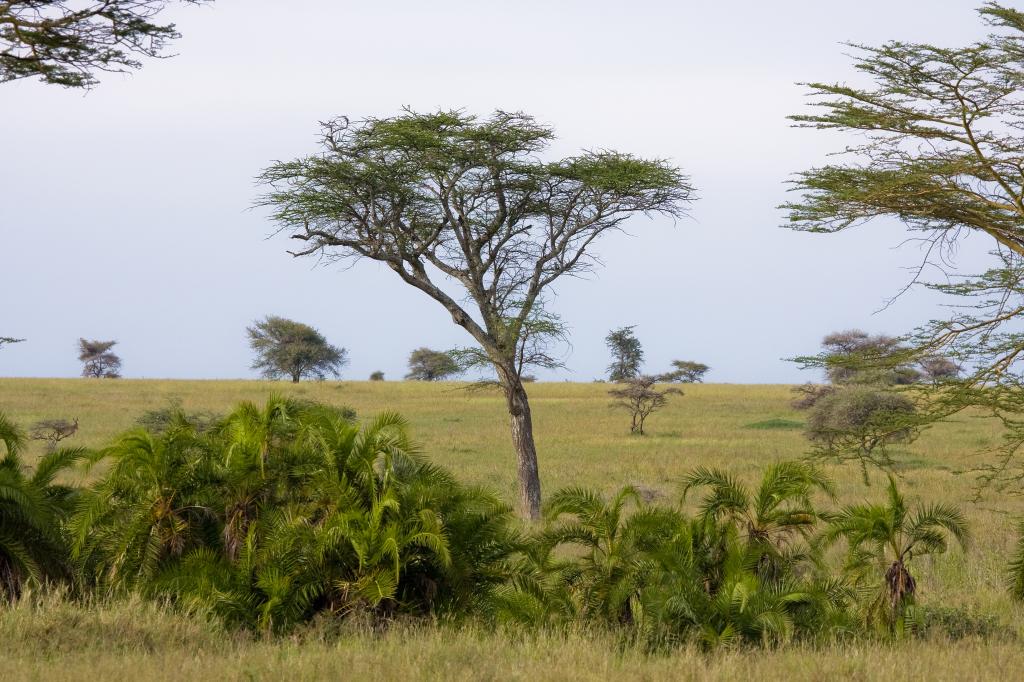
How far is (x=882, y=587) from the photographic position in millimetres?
8812

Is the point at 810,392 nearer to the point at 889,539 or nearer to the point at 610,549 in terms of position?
the point at 889,539

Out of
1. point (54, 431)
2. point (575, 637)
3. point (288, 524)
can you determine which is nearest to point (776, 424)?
point (54, 431)

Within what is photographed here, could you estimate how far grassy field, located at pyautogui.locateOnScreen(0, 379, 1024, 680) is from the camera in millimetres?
6391

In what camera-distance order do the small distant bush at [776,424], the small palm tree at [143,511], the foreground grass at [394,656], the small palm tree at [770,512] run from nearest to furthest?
the foreground grass at [394,656] → the small palm tree at [770,512] → the small palm tree at [143,511] → the small distant bush at [776,424]

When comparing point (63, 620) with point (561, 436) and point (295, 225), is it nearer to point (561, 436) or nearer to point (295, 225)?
point (295, 225)

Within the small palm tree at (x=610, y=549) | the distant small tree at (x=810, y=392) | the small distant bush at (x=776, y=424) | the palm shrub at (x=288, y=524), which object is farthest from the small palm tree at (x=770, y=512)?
the small distant bush at (x=776, y=424)

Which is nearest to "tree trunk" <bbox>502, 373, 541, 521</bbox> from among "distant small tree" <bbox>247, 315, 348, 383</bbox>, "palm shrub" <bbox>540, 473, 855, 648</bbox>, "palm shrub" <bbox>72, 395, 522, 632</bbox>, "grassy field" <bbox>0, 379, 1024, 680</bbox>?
"grassy field" <bbox>0, 379, 1024, 680</bbox>

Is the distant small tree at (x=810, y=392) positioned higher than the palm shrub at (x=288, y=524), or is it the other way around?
the distant small tree at (x=810, y=392)

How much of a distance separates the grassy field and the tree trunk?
4.89 ft

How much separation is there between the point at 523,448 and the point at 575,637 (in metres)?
12.3

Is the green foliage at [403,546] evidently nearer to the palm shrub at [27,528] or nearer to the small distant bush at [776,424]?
the palm shrub at [27,528]

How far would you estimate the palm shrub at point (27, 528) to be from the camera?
9383 millimetres

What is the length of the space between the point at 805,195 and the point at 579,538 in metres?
10.2

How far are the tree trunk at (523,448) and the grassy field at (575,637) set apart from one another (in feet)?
4.89
